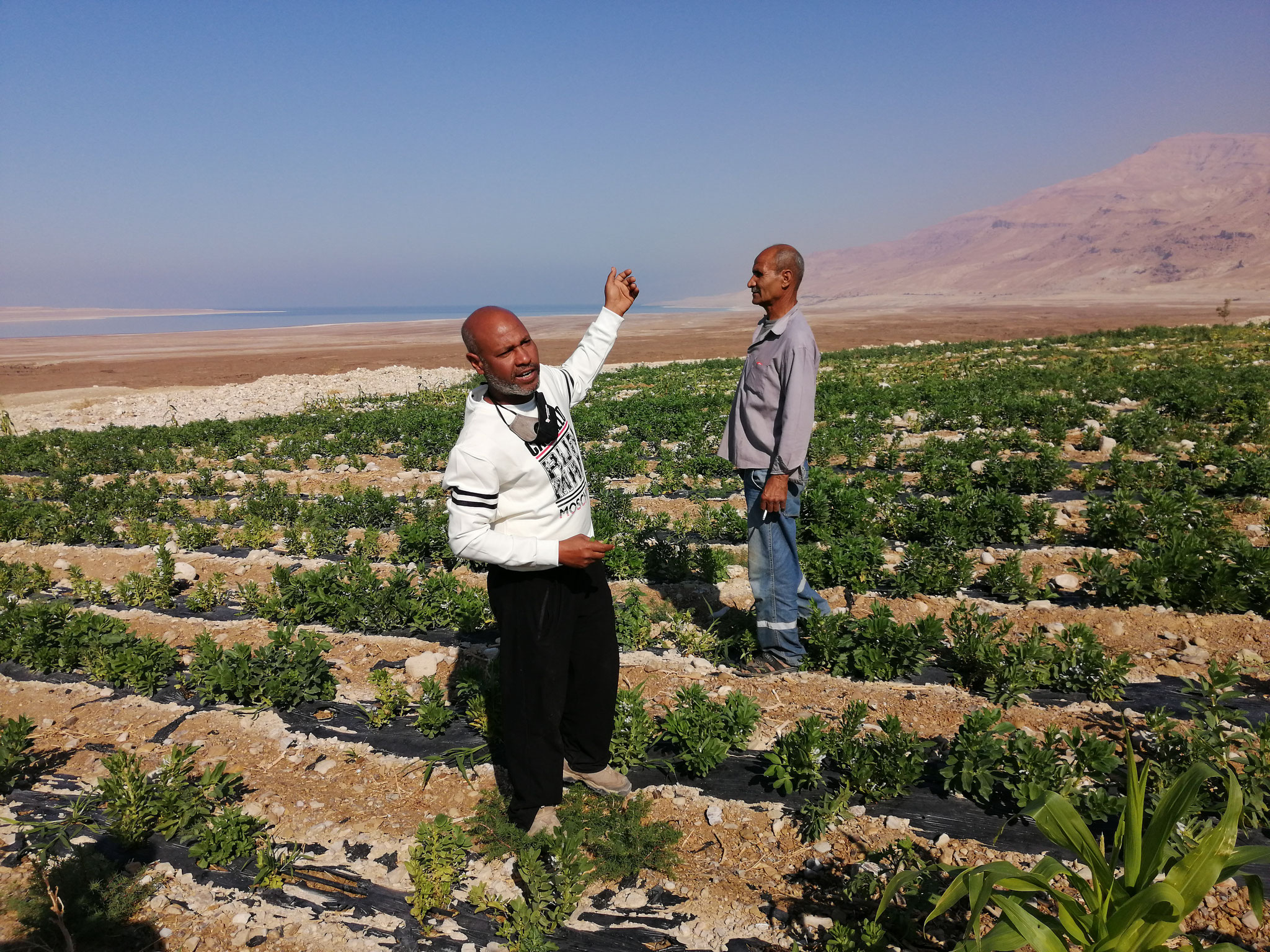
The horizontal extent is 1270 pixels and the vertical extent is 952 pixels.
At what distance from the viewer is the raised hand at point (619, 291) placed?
12.3 ft

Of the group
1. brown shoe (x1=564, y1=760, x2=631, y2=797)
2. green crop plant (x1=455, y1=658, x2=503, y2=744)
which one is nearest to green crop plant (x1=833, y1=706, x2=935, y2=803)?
brown shoe (x1=564, y1=760, x2=631, y2=797)

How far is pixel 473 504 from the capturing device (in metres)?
3.00

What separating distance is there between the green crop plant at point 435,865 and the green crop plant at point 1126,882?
86.3 inches

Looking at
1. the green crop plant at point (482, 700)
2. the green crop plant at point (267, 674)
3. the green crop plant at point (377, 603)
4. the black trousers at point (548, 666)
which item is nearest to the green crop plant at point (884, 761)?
the black trousers at point (548, 666)

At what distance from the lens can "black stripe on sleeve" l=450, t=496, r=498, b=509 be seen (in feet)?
9.82

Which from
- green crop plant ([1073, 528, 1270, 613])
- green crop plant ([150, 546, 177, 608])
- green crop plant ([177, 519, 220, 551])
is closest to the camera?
green crop plant ([1073, 528, 1270, 613])

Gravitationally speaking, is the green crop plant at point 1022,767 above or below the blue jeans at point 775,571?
below

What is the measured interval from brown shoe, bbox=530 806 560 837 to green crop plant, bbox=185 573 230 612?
4.81m

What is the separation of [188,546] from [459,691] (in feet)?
18.9

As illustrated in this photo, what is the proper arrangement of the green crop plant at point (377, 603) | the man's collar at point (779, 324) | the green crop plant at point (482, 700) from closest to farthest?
1. the man's collar at point (779, 324)
2. the green crop plant at point (482, 700)
3. the green crop plant at point (377, 603)

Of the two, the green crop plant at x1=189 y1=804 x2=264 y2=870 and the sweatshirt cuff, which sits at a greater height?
the sweatshirt cuff

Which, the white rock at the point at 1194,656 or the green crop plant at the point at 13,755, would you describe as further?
the white rock at the point at 1194,656

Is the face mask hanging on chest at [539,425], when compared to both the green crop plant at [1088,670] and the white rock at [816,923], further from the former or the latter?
the green crop plant at [1088,670]

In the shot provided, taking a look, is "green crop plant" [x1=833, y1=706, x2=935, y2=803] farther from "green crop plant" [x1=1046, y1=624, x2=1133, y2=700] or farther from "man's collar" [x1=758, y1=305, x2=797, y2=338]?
"man's collar" [x1=758, y1=305, x2=797, y2=338]
